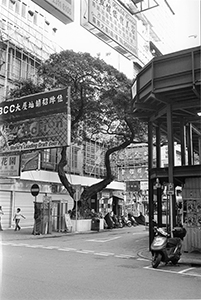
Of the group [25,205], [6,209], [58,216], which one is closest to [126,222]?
[58,216]

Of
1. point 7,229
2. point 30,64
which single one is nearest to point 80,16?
point 7,229

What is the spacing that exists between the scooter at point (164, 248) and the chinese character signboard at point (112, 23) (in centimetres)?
572

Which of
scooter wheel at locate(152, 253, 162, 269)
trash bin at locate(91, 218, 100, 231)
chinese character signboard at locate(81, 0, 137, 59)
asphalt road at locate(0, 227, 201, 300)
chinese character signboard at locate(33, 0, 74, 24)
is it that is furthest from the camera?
trash bin at locate(91, 218, 100, 231)

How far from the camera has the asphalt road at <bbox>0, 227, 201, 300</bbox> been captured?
6.16 m

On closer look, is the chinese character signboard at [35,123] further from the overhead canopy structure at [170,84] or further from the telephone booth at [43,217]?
the overhead canopy structure at [170,84]

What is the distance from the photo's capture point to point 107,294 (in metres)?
6.16

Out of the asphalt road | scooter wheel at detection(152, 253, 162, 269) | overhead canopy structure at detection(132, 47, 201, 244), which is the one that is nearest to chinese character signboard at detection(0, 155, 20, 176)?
overhead canopy structure at detection(132, 47, 201, 244)

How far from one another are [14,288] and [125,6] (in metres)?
8.62

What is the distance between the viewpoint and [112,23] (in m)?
10.0

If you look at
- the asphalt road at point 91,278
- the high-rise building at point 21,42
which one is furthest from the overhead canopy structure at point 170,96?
the high-rise building at point 21,42

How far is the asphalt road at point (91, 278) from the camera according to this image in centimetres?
616

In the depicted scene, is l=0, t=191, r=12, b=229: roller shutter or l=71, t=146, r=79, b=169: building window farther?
l=71, t=146, r=79, b=169: building window

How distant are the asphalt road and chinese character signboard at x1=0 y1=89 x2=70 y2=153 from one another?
6876 mm

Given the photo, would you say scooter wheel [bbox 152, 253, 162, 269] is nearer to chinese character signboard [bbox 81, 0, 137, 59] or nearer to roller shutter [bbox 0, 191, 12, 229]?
chinese character signboard [bbox 81, 0, 137, 59]
